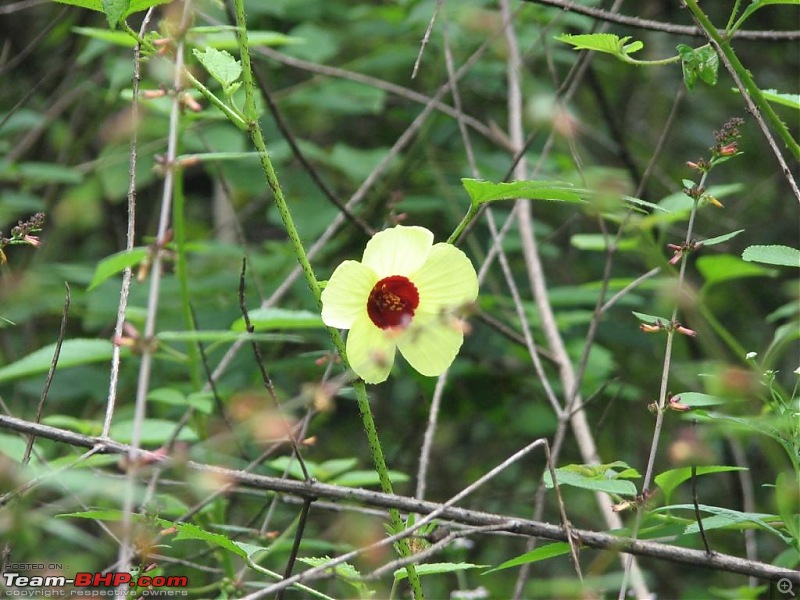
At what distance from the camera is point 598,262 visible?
3.22 m

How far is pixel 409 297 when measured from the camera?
1094mm

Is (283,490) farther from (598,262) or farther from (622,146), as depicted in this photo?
(598,262)

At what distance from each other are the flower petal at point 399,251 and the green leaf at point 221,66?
0.25 metres

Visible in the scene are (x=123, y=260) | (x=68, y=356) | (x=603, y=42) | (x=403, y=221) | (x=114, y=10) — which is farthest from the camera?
(x=403, y=221)

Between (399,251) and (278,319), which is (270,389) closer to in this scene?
(399,251)

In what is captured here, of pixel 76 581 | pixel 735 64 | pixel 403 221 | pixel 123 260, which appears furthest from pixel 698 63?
pixel 403 221

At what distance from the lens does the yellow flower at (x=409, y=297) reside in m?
1.04

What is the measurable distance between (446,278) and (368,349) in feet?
0.42

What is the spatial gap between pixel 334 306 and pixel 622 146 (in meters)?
1.91

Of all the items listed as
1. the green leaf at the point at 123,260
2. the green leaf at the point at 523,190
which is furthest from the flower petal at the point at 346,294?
the green leaf at the point at 123,260

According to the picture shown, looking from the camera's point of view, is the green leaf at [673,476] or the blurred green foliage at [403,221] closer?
the green leaf at [673,476]

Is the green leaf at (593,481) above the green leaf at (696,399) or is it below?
below

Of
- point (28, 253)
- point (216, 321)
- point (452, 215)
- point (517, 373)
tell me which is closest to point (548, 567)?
point (517, 373)

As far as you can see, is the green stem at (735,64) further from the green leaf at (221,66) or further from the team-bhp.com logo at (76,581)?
the team-bhp.com logo at (76,581)
